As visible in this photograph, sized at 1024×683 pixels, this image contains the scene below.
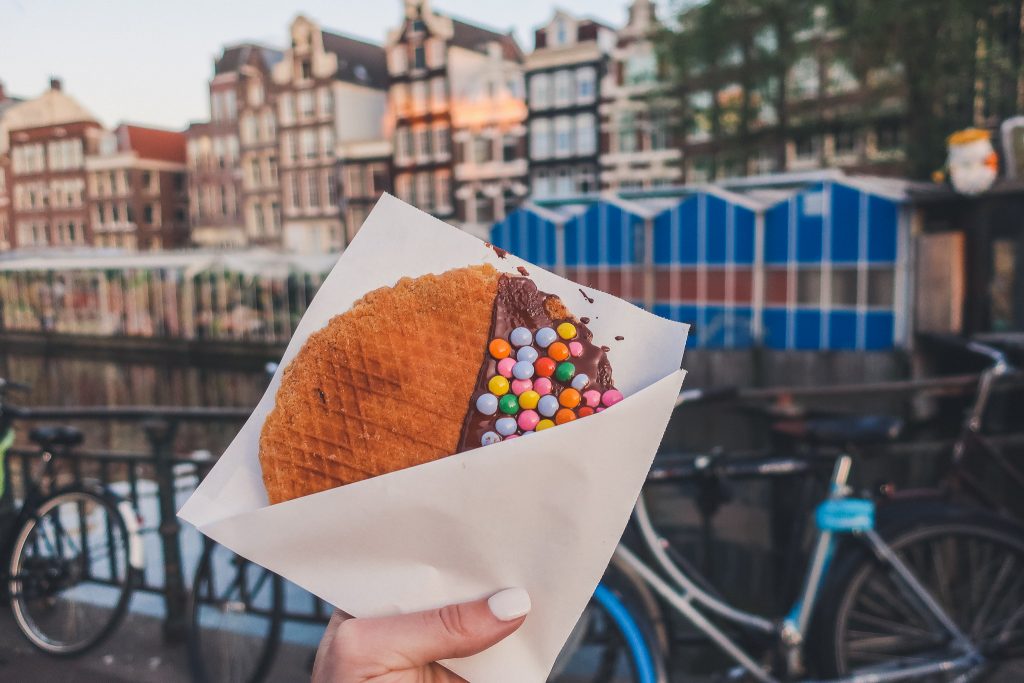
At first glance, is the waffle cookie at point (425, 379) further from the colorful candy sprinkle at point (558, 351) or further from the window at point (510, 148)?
the window at point (510, 148)

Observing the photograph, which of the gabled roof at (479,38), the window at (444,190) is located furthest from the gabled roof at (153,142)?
the gabled roof at (479,38)

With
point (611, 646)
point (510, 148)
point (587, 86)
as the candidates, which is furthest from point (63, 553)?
point (510, 148)

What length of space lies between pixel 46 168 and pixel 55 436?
1929 mm

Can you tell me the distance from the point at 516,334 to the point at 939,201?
32.8 feet

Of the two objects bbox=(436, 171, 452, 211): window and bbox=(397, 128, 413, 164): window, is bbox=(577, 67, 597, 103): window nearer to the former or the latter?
bbox=(436, 171, 452, 211): window

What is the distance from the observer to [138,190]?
5359 mm

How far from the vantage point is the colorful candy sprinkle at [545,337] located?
25.6 inches

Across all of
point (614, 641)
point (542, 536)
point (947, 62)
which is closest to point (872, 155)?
point (947, 62)

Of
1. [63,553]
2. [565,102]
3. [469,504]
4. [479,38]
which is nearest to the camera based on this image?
[469,504]

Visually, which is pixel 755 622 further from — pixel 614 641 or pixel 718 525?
pixel 718 525

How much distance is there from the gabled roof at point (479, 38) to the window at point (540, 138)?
287 centimetres

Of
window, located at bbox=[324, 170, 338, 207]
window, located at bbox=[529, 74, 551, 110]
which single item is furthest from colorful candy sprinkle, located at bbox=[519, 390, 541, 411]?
window, located at bbox=[529, 74, 551, 110]

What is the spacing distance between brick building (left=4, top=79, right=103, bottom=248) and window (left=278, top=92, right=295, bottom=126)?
19.1 metres

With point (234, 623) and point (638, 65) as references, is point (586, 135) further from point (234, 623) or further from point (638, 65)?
point (234, 623)
